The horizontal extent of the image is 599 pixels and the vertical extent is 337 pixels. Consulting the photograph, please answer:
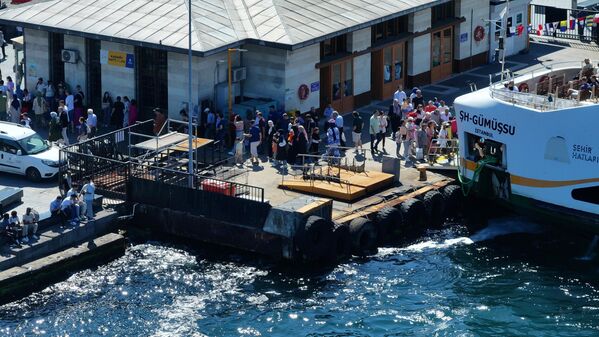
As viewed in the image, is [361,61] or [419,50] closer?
[361,61]

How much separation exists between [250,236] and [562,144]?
1067 cm

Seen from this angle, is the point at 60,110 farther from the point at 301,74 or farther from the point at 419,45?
the point at 419,45

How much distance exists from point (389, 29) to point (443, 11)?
4294mm

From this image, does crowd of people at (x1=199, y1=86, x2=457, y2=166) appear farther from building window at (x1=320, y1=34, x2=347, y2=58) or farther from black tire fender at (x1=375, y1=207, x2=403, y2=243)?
black tire fender at (x1=375, y1=207, x2=403, y2=243)

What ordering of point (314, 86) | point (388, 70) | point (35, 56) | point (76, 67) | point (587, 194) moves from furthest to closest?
point (388, 70), point (35, 56), point (76, 67), point (314, 86), point (587, 194)

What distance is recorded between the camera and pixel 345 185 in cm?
4728

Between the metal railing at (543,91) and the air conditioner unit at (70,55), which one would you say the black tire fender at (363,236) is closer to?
the metal railing at (543,91)

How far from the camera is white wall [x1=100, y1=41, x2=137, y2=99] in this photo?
54906mm

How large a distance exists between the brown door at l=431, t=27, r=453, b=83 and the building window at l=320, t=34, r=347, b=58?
6.50 meters

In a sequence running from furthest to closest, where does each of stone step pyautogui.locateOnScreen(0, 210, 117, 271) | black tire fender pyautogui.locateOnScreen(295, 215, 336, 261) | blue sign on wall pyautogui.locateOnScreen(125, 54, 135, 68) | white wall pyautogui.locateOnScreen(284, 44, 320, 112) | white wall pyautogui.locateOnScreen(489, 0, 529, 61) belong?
white wall pyautogui.locateOnScreen(489, 0, 529, 61), blue sign on wall pyautogui.locateOnScreen(125, 54, 135, 68), white wall pyautogui.locateOnScreen(284, 44, 320, 112), black tire fender pyautogui.locateOnScreen(295, 215, 336, 261), stone step pyautogui.locateOnScreen(0, 210, 117, 271)

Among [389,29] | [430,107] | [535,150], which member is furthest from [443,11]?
[535,150]

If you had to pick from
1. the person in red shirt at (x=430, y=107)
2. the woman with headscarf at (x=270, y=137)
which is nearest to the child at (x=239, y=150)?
the woman with headscarf at (x=270, y=137)

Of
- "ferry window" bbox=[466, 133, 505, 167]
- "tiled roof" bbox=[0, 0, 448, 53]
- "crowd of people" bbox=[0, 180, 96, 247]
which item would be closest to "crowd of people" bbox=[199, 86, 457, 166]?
"tiled roof" bbox=[0, 0, 448, 53]

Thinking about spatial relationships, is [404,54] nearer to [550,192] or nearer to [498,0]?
[498,0]
